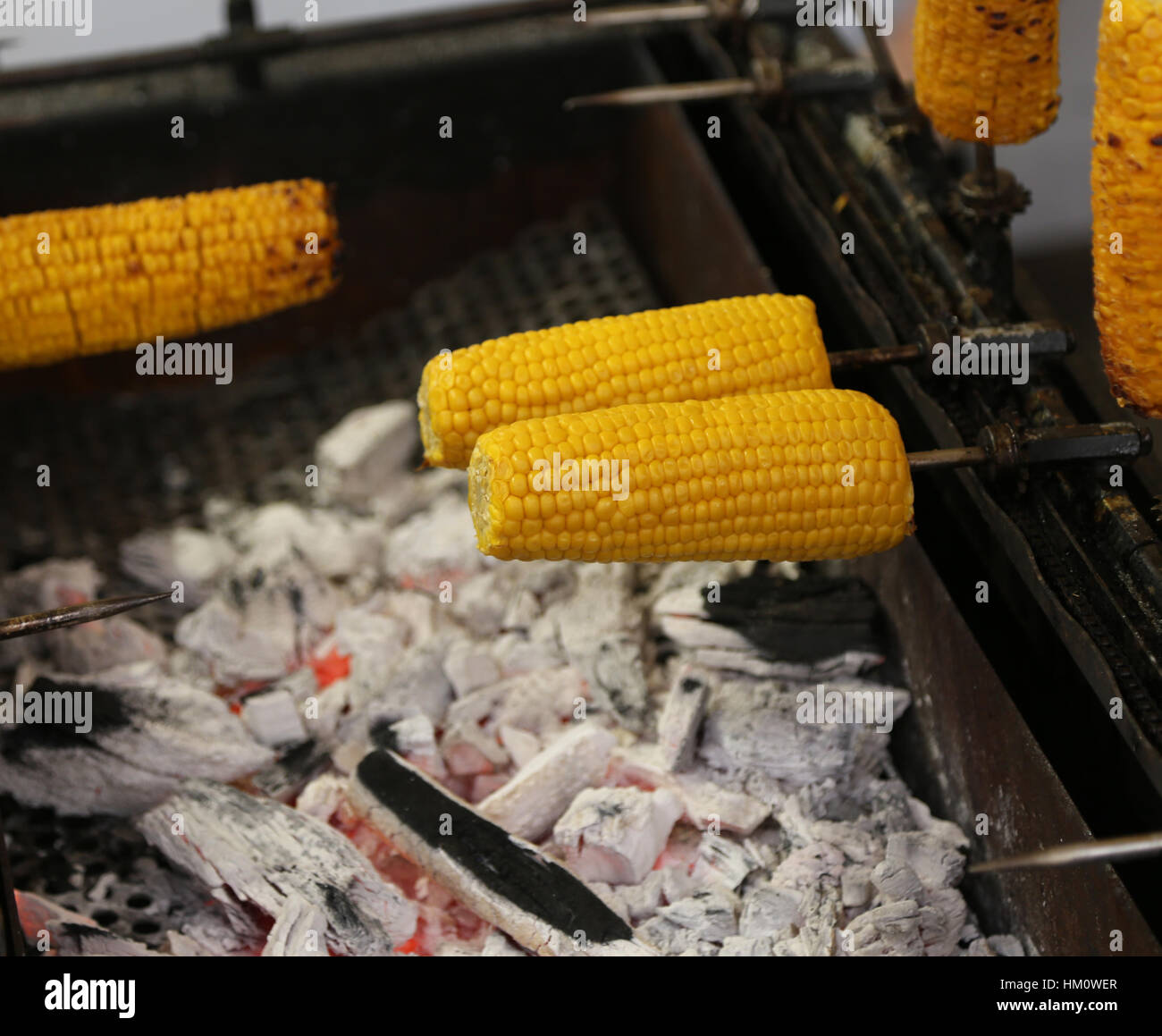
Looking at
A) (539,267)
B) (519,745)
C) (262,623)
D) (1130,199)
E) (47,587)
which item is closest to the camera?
(1130,199)

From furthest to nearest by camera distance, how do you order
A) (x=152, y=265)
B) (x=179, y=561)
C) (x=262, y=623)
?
(x=179, y=561) → (x=262, y=623) → (x=152, y=265)

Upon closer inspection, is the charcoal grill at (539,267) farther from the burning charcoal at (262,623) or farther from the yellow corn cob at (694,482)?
the burning charcoal at (262,623)

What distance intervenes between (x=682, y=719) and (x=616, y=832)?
29 centimetres

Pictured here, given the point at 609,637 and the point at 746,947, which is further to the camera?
the point at 609,637

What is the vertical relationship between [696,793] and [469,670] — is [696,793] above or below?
below

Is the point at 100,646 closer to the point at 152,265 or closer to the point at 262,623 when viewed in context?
the point at 262,623

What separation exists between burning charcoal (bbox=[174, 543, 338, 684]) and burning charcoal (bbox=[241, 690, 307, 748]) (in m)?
0.21

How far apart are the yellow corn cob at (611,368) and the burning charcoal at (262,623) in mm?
733

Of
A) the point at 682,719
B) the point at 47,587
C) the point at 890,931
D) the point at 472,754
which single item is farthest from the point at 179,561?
the point at 890,931

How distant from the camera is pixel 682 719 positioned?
2.47 metres

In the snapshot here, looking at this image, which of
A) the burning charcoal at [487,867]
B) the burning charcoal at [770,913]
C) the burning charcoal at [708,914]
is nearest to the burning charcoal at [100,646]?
the burning charcoal at [487,867]

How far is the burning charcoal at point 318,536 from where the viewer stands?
311cm

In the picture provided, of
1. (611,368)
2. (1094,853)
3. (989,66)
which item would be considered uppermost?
(989,66)

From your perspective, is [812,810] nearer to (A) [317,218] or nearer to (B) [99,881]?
(B) [99,881]
